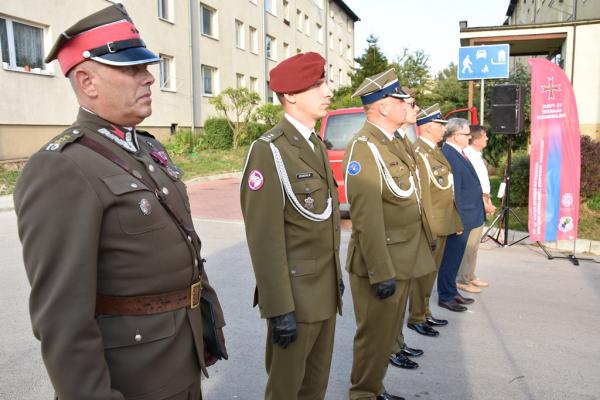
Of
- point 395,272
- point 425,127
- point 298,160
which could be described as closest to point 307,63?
point 298,160

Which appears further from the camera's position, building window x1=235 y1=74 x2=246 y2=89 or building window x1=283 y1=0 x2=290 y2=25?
building window x1=283 y1=0 x2=290 y2=25

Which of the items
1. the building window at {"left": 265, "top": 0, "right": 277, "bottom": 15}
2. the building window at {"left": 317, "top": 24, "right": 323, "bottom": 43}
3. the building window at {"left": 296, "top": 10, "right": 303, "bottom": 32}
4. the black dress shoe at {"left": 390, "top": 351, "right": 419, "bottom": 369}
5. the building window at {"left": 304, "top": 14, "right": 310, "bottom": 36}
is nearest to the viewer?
the black dress shoe at {"left": 390, "top": 351, "right": 419, "bottom": 369}

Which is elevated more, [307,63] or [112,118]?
[307,63]

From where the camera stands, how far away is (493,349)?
13.4 feet

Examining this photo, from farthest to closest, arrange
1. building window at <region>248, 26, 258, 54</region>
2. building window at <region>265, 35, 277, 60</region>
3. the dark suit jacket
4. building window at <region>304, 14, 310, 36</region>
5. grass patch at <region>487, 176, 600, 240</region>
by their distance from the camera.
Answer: building window at <region>304, 14, 310, 36</region>, building window at <region>265, 35, 277, 60</region>, building window at <region>248, 26, 258, 54</region>, grass patch at <region>487, 176, 600, 240</region>, the dark suit jacket

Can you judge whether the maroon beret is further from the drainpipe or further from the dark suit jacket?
the drainpipe

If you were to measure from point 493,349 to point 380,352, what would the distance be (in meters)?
1.57

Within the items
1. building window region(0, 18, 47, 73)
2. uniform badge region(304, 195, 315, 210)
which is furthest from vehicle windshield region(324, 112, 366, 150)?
building window region(0, 18, 47, 73)

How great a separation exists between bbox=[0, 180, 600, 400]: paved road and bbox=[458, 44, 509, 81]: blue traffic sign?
13.4 ft

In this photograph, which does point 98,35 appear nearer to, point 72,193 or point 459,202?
point 72,193

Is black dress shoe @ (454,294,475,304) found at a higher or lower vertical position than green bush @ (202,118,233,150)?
lower

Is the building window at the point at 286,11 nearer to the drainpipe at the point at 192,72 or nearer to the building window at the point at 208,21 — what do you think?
the building window at the point at 208,21

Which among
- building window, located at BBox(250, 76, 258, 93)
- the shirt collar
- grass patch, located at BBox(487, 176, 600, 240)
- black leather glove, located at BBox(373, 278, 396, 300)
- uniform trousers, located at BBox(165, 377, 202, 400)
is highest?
building window, located at BBox(250, 76, 258, 93)

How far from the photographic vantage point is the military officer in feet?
14.5
